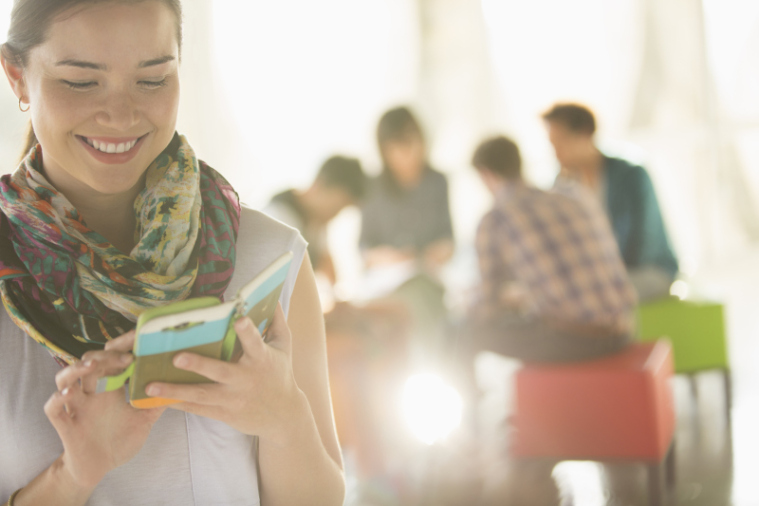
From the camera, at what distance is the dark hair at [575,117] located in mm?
3900

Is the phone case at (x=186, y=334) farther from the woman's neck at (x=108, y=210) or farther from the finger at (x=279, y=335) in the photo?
the woman's neck at (x=108, y=210)

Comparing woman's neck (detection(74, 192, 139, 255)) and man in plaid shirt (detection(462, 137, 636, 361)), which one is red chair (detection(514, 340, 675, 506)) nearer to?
man in plaid shirt (detection(462, 137, 636, 361))

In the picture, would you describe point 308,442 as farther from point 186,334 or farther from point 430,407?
point 430,407

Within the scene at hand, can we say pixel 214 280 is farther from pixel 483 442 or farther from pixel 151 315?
pixel 483 442

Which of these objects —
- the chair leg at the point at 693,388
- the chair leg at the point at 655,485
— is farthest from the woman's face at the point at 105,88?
the chair leg at the point at 693,388

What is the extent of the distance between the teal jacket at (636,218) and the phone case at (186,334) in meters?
3.33

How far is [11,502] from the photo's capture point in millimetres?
996

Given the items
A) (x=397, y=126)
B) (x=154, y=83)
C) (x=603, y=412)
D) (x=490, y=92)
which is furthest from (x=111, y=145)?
(x=490, y=92)

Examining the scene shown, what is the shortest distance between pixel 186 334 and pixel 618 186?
3.52m

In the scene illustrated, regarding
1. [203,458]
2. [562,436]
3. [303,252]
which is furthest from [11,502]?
[562,436]

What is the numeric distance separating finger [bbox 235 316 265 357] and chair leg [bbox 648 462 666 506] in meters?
2.12

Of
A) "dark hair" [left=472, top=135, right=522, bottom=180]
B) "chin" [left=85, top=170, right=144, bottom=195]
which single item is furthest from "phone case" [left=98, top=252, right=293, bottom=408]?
"dark hair" [left=472, top=135, right=522, bottom=180]

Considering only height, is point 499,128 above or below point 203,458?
above

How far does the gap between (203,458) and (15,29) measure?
67 cm
